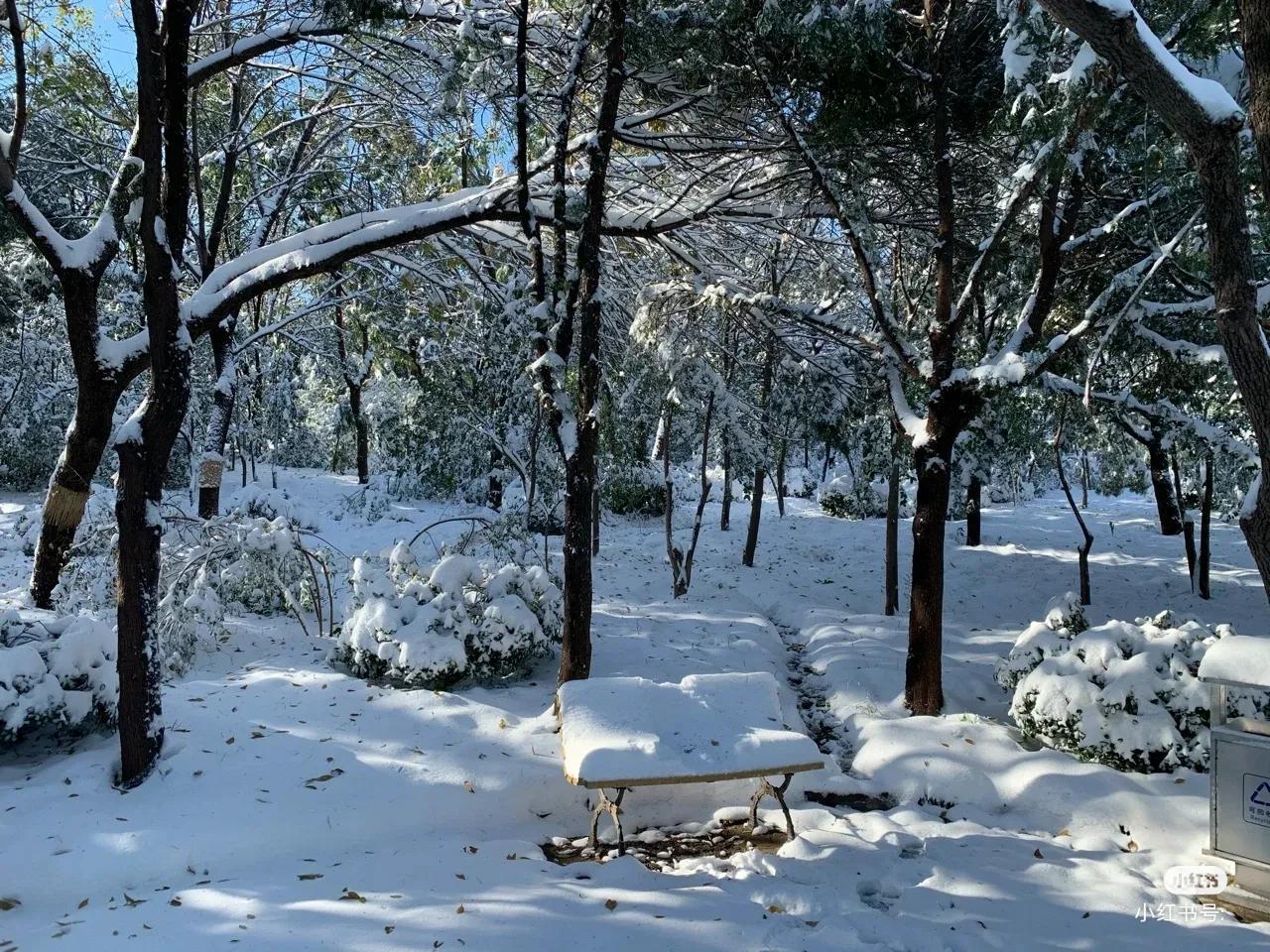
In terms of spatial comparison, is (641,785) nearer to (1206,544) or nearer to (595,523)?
(595,523)

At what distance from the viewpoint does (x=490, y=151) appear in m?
8.20

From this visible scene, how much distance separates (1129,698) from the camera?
5.38 metres

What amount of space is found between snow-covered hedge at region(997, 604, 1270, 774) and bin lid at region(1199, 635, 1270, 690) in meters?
0.96

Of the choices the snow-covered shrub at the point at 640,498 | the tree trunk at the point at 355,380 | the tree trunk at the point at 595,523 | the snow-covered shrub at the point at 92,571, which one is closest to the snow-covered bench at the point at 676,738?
the snow-covered shrub at the point at 92,571

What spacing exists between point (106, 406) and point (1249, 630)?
13092 millimetres

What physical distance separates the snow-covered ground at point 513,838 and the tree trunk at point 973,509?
29.0 ft

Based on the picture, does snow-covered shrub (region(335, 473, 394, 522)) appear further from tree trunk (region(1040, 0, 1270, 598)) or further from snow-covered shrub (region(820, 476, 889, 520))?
tree trunk (region(1040, 0, 1270, 598))

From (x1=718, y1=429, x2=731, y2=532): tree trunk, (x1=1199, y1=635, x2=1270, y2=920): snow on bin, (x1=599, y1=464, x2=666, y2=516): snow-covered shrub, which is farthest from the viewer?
(x1=599, y1=464, x2=666, y2=516): snow-covered shrub

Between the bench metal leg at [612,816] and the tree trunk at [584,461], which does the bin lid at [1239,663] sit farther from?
the tree trunk at [584,461]

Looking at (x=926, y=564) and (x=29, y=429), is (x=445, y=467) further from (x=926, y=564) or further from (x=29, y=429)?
(x=926, y=564)

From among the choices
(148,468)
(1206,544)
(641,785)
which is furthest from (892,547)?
(148,468)

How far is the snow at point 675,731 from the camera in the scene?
13.8 feet

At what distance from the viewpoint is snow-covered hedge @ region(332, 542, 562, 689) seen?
6180 millimetres

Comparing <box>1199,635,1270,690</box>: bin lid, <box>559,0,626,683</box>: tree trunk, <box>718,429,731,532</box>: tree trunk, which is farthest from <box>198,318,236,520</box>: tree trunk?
<box>1199,635,1270,690</box>: bin lid
